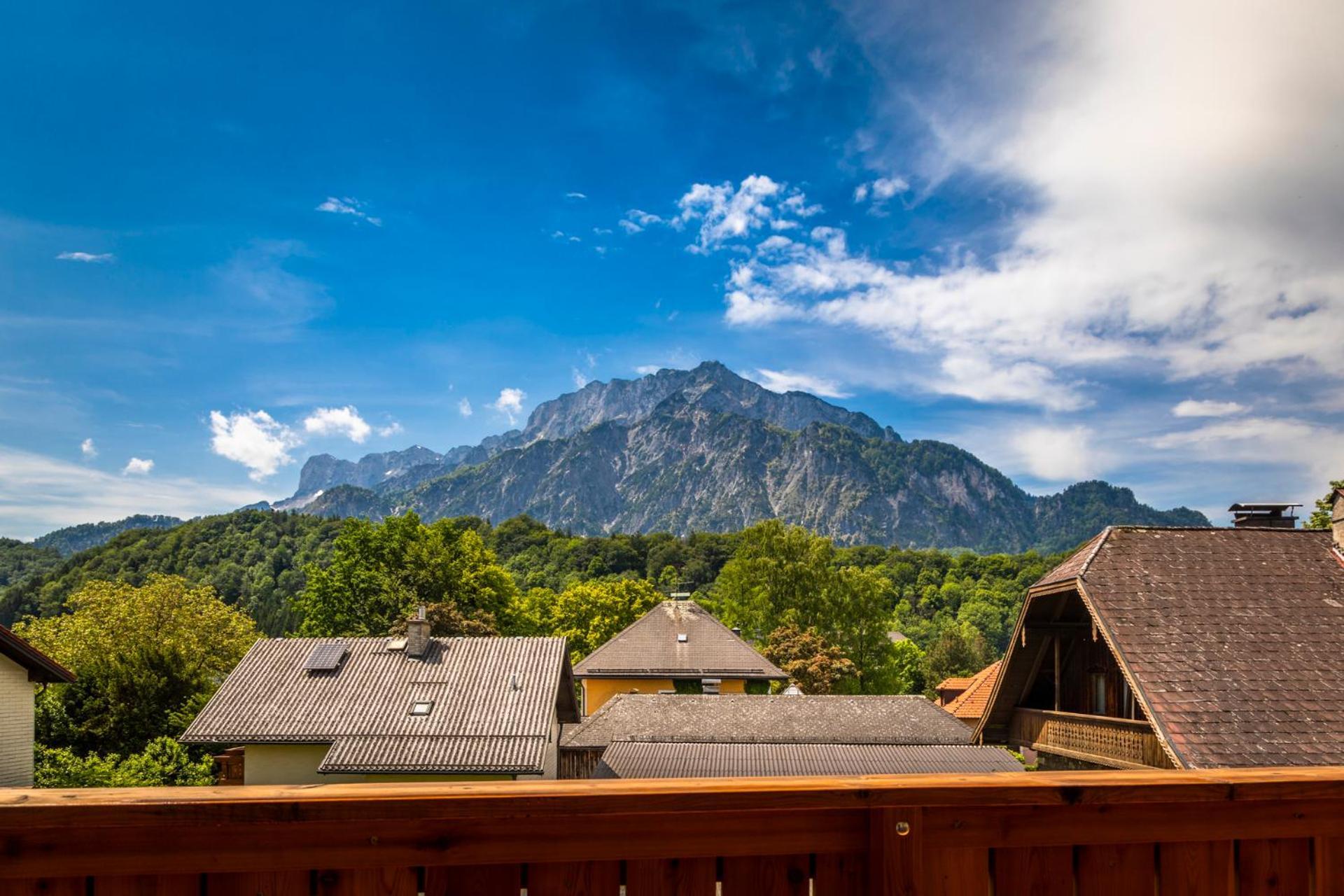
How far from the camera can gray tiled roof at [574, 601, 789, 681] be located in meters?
35.3

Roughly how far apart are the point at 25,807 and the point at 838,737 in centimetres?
2238

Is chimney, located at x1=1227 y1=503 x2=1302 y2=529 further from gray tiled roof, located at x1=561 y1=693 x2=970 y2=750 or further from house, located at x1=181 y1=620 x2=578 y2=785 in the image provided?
house, located at x1=181 y1=620 x2=578 y2=785

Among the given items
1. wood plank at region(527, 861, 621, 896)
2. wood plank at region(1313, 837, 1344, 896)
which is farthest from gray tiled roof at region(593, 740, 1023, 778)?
wood plank at region(527, 861, 621, 896)

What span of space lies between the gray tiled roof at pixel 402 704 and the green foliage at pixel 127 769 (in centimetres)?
135

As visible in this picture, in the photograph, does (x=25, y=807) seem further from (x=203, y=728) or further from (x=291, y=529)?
(x=291, y=529)

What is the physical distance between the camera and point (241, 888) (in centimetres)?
184

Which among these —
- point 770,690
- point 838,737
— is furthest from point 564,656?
point 770,690

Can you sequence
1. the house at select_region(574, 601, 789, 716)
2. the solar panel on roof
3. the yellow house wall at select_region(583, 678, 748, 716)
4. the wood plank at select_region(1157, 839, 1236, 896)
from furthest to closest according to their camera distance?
the yellow house wall at select_region(583, 678, 748, 716) < the house at select_region(574, 601, 789, 716) < the solar panel on roof < the wood plank at select_region(1157, 839, 1236, 896)

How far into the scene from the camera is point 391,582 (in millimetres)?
40406

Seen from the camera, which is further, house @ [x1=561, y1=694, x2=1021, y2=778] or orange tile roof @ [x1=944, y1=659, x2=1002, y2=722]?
orange tile roof @ [x1=944, y1=659, x2=1002, y2=722]

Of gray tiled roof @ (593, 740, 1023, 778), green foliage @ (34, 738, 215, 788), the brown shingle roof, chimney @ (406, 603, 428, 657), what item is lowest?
green foliage @ (34, 738, 215, 788)

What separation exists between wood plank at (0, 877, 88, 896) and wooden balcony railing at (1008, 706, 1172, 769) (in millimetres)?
13365

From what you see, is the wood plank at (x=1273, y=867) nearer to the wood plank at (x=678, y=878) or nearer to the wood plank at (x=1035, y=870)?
the wood plank at (x=1035, y=870)

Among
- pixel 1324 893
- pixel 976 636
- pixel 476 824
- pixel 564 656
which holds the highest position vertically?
pixel 476 824
